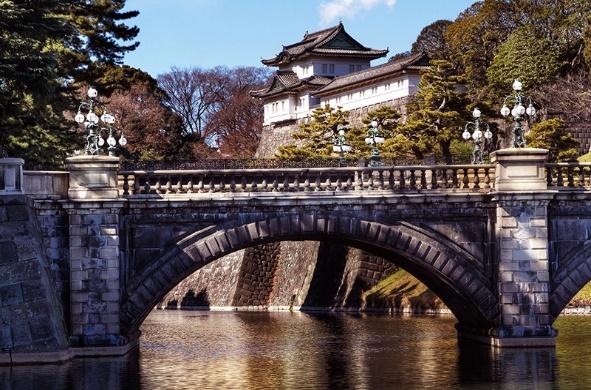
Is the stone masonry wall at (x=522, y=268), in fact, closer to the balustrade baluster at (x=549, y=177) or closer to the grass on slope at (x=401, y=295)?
the balustrade baluster at (x=549, y=177)

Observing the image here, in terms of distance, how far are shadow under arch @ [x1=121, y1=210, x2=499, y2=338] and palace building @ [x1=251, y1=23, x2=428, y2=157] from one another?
66124 mm

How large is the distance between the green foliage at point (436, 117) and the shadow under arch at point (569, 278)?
31.0 m

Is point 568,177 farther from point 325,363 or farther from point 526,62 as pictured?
point 526,62

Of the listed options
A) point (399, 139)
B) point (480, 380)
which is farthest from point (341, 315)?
point (480, 380)

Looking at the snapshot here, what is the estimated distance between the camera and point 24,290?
41344mm

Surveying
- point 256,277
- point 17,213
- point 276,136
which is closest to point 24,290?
point 17,213

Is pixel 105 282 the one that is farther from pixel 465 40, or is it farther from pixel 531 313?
pixel 465 40

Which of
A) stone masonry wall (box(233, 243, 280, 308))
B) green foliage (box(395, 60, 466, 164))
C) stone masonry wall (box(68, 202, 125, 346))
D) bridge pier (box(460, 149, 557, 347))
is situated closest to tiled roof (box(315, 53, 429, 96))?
green foliage (box(395, 60, 466, 164))

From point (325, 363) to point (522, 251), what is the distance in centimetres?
740

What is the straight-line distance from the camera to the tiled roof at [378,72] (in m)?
101

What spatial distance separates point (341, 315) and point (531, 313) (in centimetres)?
2676

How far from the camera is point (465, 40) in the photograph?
4003 inches

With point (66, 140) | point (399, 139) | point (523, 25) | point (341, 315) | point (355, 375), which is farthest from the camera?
point (523, 25)

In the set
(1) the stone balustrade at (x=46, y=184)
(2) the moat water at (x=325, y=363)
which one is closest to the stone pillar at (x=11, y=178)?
(1) the stone balustrade at (x=46, y=184)
